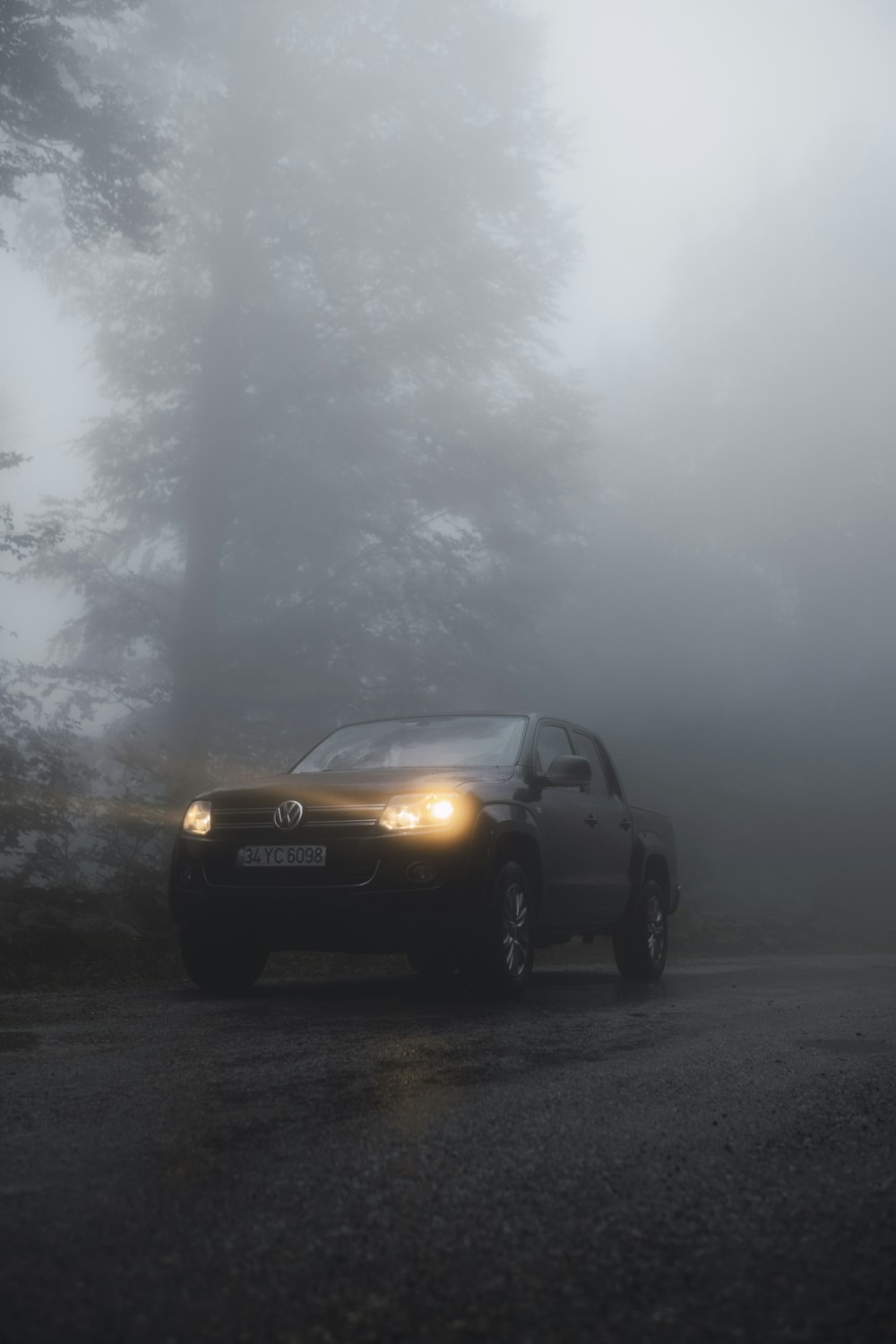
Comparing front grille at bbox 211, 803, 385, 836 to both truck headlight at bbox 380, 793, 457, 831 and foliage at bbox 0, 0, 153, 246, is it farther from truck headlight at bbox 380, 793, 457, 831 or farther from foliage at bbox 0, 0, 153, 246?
foliage at bbox 0, 0, 153, 246

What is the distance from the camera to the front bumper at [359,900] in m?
7.14

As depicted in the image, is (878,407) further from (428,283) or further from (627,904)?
(627,904)

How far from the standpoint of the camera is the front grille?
7363 mm

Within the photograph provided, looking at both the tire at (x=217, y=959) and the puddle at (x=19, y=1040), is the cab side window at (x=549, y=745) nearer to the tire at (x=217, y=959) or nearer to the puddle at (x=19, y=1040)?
the tire at (x=217, y=959)

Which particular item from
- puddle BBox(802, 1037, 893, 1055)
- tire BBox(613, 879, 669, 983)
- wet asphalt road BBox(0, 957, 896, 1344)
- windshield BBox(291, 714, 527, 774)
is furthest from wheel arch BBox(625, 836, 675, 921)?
wet asphalt road BBox(0, 957, 896, 1344)

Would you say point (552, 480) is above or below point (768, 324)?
below

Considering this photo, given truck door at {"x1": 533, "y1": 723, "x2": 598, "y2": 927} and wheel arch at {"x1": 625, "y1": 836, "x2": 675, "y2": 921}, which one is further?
wheel arch at {"x1": 625, "y1": 836, "x2": 675, "y2": 921}

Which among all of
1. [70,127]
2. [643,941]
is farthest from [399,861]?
[70,127]

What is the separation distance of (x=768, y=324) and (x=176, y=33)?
17.0 meters

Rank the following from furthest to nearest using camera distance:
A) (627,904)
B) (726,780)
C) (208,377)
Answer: (726,780) → (208,377) → (627,904)

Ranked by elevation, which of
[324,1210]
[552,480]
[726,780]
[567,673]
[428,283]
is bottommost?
[324,1210]

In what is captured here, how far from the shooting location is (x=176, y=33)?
1931 centimetres

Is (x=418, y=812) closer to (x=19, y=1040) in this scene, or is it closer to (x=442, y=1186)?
(x=19, y=1040)

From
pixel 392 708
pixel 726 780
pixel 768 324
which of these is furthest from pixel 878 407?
pixel 392 708
